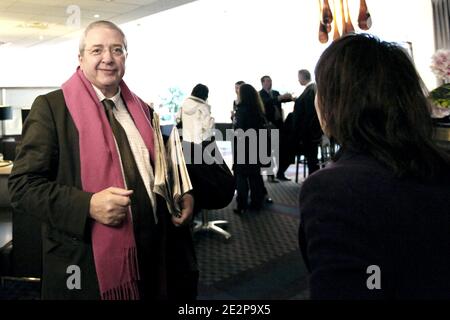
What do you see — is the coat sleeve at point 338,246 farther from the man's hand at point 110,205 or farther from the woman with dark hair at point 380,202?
the man's hand at point 110,205

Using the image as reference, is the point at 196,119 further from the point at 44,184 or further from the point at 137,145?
the point at 44,184

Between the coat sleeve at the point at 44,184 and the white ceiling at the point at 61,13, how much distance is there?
428 centimetres

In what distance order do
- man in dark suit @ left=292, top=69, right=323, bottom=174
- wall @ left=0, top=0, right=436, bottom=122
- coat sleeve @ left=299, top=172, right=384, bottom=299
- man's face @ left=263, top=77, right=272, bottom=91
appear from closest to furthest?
coat sleeve @ left=299, top=172, right=384, bottom=299 → man in dark suit @ left=292, top=69, right=323, bottom=174 → man's face @ left=263, top=77, right=272, bottom=91 → wall @ left=0, top=0, right=436, bottom=122


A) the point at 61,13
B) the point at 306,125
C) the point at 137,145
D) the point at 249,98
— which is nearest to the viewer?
the point at 137,145

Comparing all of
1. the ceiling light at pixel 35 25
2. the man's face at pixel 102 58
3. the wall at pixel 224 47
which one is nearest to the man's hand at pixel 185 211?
the man's face at pixel 102 58

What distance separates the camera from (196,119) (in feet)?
15.9

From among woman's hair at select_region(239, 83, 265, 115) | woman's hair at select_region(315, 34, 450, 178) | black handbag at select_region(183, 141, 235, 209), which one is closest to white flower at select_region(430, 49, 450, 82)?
black handbag at select_region(183, 141, 235, 209)

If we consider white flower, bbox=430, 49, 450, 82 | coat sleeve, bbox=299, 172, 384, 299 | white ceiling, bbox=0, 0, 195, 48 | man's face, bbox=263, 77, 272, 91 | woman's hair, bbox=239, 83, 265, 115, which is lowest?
coat sleeve, bbox=299, 172, 384, 299

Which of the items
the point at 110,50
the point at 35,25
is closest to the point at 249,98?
the point at 110,50

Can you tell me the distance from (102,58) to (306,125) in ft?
14.3

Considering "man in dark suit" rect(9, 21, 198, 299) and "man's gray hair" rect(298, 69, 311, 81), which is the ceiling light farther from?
"man in dark suit" rect(9, 21, 198, 299)

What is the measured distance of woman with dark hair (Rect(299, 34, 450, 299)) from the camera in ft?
2.30

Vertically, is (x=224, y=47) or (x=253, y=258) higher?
(x=224, y=47)

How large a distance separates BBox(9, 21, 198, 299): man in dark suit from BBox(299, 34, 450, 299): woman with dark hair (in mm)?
589
